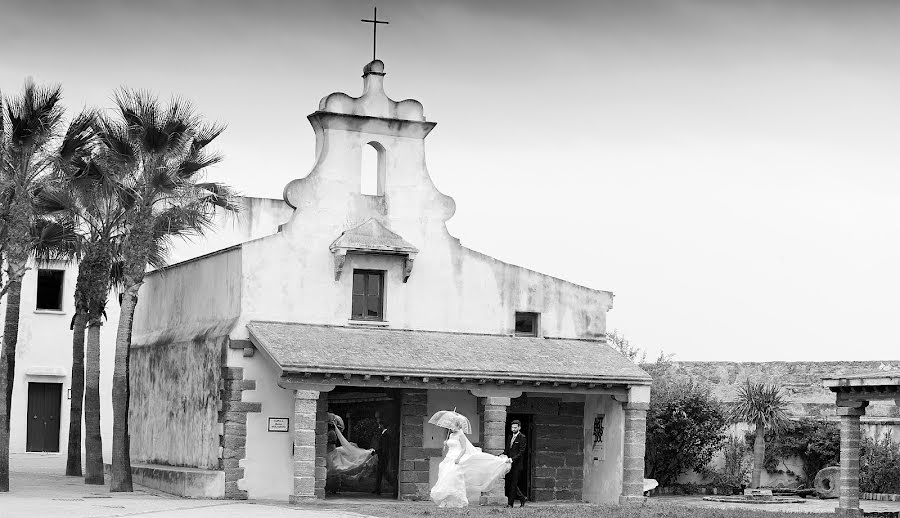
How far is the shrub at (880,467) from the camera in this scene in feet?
121

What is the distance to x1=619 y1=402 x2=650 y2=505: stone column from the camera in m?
30.9

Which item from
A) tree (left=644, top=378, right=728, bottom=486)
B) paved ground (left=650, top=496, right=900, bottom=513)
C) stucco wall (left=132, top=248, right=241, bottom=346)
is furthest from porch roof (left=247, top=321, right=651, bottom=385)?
tree (left=644, top=378, right=728, bottom=486)

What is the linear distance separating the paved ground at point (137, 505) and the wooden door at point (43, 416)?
9.96m

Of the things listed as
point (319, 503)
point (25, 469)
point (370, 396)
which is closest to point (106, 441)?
point (25, 469)

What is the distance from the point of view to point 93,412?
105 feet

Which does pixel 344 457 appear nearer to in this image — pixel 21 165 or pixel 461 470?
pixel 461 470

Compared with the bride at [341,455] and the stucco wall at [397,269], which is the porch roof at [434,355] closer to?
the stucco wall at [397,269]

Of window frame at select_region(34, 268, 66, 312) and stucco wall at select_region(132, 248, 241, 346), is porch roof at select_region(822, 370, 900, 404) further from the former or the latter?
window frame at select_region(34, 268, 66, 312)

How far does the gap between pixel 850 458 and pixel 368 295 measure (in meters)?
10.0

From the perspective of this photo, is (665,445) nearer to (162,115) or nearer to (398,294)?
(398,294)

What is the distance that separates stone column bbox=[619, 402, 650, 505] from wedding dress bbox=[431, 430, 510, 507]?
15.1 feet

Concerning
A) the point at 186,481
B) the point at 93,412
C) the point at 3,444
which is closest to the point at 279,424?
the point at 186,481

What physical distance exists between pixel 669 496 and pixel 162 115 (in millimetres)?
15694

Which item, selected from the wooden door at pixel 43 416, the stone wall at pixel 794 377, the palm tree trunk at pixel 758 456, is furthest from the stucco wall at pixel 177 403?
the stone wall at pixel 794 377
